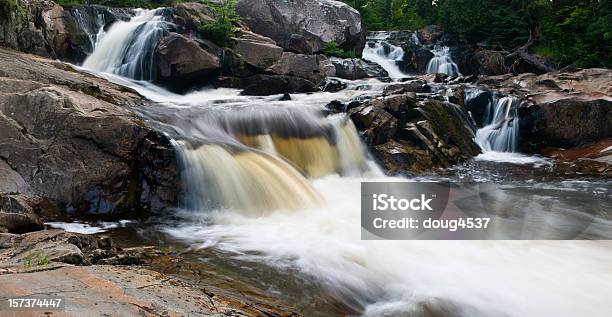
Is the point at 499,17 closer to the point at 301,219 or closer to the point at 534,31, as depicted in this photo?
the point at 534,31

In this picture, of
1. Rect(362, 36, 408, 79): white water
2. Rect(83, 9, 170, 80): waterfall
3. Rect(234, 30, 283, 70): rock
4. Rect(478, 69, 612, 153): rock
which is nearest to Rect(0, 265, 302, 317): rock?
Rect(83, 9, 170, 80): waterfall

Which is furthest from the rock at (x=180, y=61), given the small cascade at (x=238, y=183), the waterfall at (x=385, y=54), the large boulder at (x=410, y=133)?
the waterfall at (x=385, y=54)

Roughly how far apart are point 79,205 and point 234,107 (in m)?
5.41

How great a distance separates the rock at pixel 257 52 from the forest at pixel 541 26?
16668 mm

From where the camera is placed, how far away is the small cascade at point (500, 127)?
49.1 feet

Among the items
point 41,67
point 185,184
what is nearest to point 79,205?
point 185,184

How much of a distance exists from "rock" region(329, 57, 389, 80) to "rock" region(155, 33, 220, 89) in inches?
333

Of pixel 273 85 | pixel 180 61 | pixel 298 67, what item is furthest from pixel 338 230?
pixel 298 67

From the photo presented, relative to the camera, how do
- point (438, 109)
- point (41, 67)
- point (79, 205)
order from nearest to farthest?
point (79, 205)
point (41, 67)
point (438, 109)

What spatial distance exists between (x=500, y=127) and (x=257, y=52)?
10.1 metres

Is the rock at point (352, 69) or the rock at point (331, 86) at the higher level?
the rock at point (352, 69)

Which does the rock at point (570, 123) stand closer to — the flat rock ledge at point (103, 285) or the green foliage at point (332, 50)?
the green foliage at point (332, 50)

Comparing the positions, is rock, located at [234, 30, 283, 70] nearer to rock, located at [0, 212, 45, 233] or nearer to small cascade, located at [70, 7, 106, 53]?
small cascade, located at [70, 7, 106, 53]

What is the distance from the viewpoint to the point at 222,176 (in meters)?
7.62
